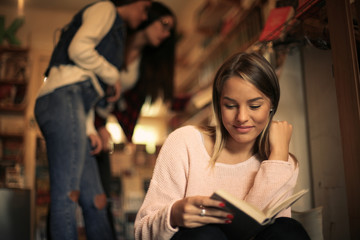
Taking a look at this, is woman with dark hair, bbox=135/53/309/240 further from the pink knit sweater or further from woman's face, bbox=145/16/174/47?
woman's face, bbox=145/16/174/47

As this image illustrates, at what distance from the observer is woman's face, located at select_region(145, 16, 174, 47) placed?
2.09 metres

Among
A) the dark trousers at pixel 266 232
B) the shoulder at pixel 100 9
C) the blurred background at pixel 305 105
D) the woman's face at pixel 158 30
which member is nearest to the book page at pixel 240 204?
the dark trousers at pixel 266 232

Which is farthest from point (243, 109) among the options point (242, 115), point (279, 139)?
point (279, 139)

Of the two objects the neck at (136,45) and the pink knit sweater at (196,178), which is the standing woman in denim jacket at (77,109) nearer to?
the neck at (136,45)

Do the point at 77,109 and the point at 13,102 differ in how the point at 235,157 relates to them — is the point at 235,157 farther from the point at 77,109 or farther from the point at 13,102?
the point at 13,102

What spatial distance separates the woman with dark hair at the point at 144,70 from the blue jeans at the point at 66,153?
0.47 meters

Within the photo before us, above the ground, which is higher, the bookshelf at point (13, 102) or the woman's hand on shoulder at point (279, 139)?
the bookshelf at point (13, 102)

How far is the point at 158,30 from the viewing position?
210 centimetres

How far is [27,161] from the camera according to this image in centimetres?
426

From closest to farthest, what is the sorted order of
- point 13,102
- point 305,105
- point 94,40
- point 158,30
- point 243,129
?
1. point 243,129
2. point 305,105
3. point 94,40
4. point 158,30
5. point 13,102

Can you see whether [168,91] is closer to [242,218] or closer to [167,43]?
[167,43]

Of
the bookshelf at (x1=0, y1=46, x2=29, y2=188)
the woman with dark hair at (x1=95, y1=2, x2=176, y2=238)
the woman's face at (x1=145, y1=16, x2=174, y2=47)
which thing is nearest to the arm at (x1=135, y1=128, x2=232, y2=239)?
the woman with dark hair at (x1=95, y1=2, x2=176, y2=238)

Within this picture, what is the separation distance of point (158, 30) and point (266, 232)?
4.60ft

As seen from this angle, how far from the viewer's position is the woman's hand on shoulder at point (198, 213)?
0.83 meters
